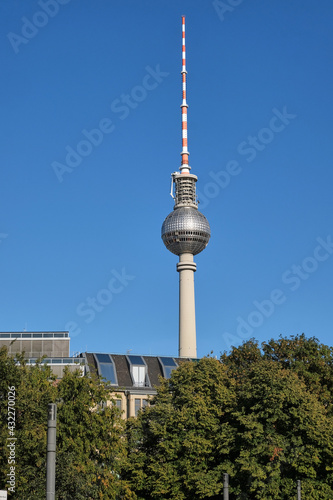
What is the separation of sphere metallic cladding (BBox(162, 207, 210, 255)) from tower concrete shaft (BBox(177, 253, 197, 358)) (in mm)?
2059

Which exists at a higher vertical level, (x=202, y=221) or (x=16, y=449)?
(x=202, y=221)

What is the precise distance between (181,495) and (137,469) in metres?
3.86

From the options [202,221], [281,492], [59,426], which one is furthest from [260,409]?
[202,221]

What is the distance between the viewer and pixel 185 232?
16050 centimetres

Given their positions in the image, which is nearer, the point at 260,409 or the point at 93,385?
the point at 93,385

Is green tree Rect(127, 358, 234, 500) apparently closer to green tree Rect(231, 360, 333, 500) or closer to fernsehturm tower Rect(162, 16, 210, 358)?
green tree Rect(231, 360, 333, 500)

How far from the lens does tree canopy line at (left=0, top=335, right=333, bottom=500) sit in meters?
47.2

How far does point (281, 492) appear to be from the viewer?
177 feet

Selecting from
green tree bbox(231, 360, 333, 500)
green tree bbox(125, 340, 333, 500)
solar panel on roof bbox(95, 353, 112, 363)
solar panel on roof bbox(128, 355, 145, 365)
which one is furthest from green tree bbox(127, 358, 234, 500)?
solar panel on roof bbox(128, 355, 145, 365)

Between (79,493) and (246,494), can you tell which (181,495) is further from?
(79,493)

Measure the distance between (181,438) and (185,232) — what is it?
104m

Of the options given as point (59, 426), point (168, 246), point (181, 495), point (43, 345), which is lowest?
point (181, 495)

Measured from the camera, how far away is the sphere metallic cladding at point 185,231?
16062 cm

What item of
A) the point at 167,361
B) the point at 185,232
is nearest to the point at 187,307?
the point at 185,232
